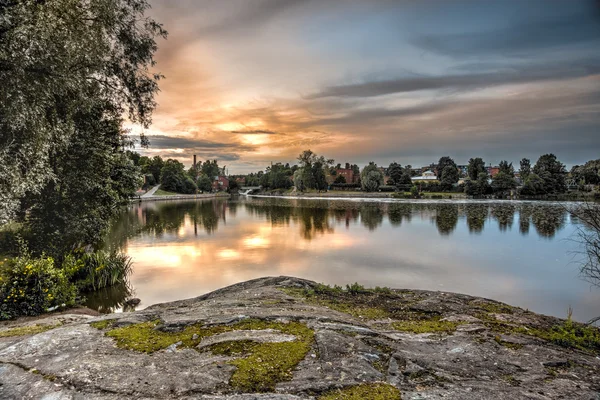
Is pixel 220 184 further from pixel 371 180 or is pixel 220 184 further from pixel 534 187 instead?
pixel 534 187

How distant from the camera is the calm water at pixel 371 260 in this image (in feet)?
44.9

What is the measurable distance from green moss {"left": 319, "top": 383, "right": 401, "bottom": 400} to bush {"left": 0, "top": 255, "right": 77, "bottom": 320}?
941 cm

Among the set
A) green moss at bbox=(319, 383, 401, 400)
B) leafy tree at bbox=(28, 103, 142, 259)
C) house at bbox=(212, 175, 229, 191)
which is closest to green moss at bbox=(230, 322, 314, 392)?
green moss at bbox=(319, 383, 401, 400)

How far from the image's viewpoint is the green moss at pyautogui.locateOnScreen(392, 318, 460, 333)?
608 cm

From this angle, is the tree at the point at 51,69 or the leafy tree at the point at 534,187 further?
the leafy tree at the point at 534,187

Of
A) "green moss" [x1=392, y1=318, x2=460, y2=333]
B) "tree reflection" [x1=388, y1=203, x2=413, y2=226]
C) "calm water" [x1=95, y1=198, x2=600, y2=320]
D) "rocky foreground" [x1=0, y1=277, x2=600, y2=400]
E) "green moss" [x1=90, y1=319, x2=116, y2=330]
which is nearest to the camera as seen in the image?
"rocky foreground" [x1=0, y1=277, x2=600, y2=400]

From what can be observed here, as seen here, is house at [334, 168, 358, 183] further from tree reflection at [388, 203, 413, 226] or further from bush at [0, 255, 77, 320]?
bush at [0, 255, 77, 320]

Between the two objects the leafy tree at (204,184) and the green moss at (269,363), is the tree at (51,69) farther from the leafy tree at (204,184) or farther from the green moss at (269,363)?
the leafy tree at (204,184)

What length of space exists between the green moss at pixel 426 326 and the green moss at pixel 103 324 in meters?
5.21

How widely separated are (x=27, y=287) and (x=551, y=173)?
107200mm

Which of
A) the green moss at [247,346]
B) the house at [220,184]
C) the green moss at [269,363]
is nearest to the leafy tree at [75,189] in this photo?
the green moss at [247,346]

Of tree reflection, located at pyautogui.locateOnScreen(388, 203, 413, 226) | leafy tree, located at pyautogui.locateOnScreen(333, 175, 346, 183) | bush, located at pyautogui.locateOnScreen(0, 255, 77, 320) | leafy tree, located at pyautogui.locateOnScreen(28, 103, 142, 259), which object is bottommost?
tree reflection, located at pyautogui.locateOnScreen(388, 203, 413, 226)

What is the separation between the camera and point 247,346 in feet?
A: 15.8

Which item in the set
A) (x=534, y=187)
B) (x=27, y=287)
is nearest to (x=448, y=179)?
(x=534, y=187)
